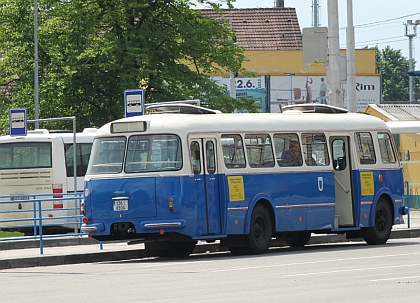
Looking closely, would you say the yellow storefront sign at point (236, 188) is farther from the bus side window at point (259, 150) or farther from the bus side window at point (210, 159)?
the bus side window at point (259, 150)

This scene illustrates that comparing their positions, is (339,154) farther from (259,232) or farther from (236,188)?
(236,188)

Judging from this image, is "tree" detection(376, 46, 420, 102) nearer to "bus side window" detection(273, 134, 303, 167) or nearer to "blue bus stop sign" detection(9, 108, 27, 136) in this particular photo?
"blue bus stop sign" detection(9, 108, 27, 136)

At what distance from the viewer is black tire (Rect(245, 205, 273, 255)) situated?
21.3 meters

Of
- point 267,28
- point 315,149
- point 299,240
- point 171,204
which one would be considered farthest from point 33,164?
point 267,28

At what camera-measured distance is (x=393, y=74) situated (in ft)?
455

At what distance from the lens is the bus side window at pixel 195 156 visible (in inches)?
819

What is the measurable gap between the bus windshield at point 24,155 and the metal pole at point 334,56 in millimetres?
8620

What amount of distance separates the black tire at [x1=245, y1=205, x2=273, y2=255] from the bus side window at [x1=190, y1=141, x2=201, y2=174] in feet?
4.92

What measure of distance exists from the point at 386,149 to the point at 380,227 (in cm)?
180

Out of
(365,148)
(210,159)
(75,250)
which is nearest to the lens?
(210,159)

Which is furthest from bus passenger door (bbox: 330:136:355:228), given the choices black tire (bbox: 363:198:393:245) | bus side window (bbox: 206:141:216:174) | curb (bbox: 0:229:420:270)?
bus side window (bbox: 206:141:216:174)

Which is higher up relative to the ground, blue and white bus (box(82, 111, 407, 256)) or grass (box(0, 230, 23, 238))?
blue and white bus (box(82, 111, 407, 256))

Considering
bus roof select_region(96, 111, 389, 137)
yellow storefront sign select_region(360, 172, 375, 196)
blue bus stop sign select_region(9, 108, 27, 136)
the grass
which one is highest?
blue bus stop sign select_region(9, 108, 27, 136)

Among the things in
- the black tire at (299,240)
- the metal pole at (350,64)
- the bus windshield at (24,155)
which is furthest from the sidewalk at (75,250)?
the bus windshield at (24,155)
